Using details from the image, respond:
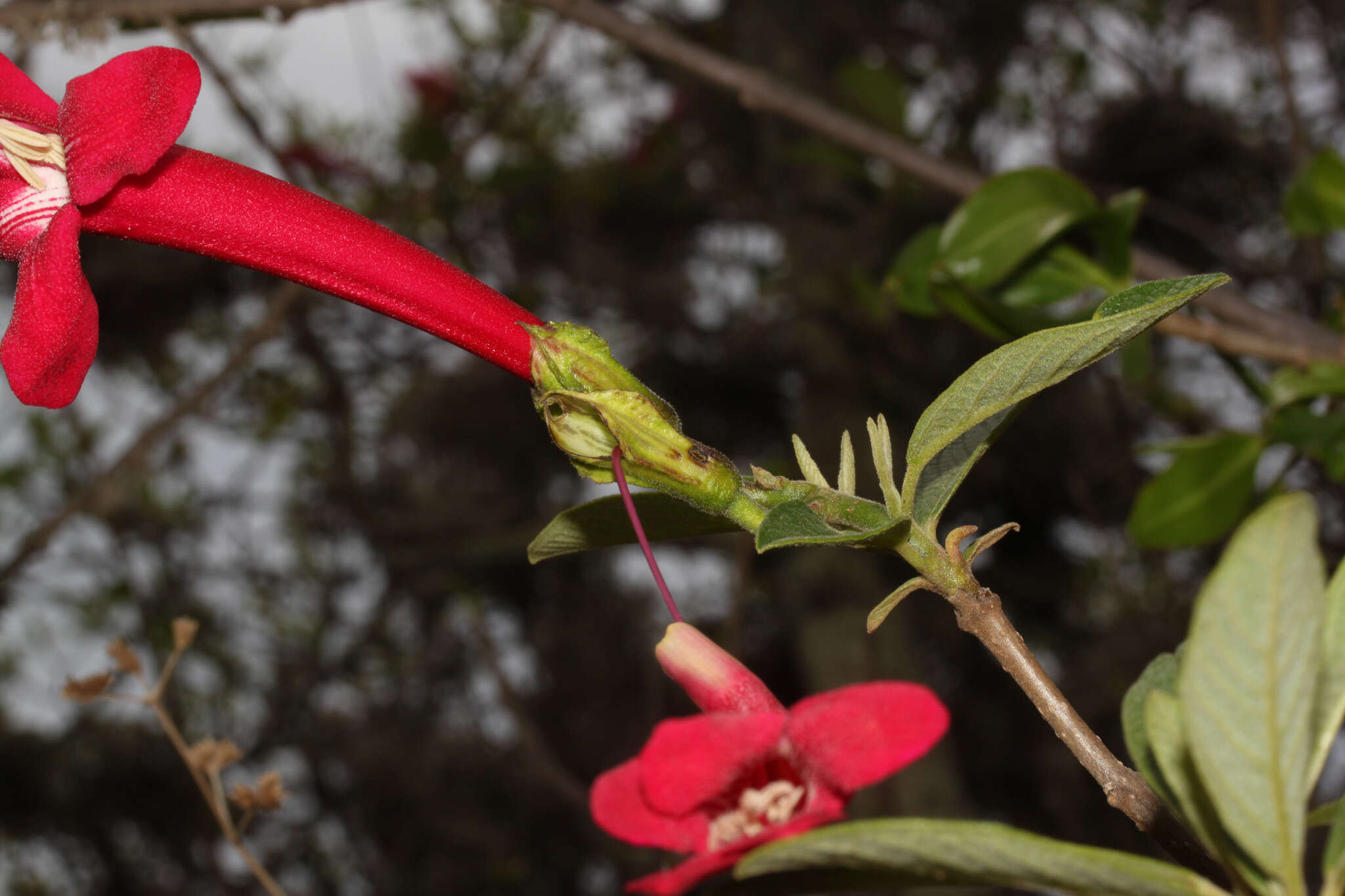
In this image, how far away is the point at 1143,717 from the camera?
0.41 meters

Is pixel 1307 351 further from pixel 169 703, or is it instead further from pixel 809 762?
pixel 169 703

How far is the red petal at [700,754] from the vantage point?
1.10 ft

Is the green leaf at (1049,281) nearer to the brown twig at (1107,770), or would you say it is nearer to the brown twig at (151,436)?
the brown twig at (1107,770)

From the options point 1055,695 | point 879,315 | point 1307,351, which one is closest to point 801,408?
point 879,315

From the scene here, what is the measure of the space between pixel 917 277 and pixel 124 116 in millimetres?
829

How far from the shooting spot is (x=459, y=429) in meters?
3.12

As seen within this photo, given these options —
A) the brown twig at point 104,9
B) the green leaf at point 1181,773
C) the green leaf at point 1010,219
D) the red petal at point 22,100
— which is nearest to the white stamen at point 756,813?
the green leaf at point 1181,773

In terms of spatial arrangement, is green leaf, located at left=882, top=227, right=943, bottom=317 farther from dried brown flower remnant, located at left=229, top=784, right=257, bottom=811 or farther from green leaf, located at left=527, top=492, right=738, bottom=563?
dried brown flower remnant, located at left=229, top=784, right=257, bottom=811

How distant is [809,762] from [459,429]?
2862 mm

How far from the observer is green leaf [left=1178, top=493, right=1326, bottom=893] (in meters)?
0.28

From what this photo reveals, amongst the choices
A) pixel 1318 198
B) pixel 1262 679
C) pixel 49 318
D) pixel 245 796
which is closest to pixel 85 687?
pixel 245 796

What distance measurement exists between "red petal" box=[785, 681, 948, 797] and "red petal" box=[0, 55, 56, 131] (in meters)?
0.45

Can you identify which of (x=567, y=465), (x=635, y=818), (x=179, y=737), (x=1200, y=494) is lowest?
(x=567, y=465)

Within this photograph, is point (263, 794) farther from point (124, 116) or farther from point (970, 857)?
point (970, 857)
